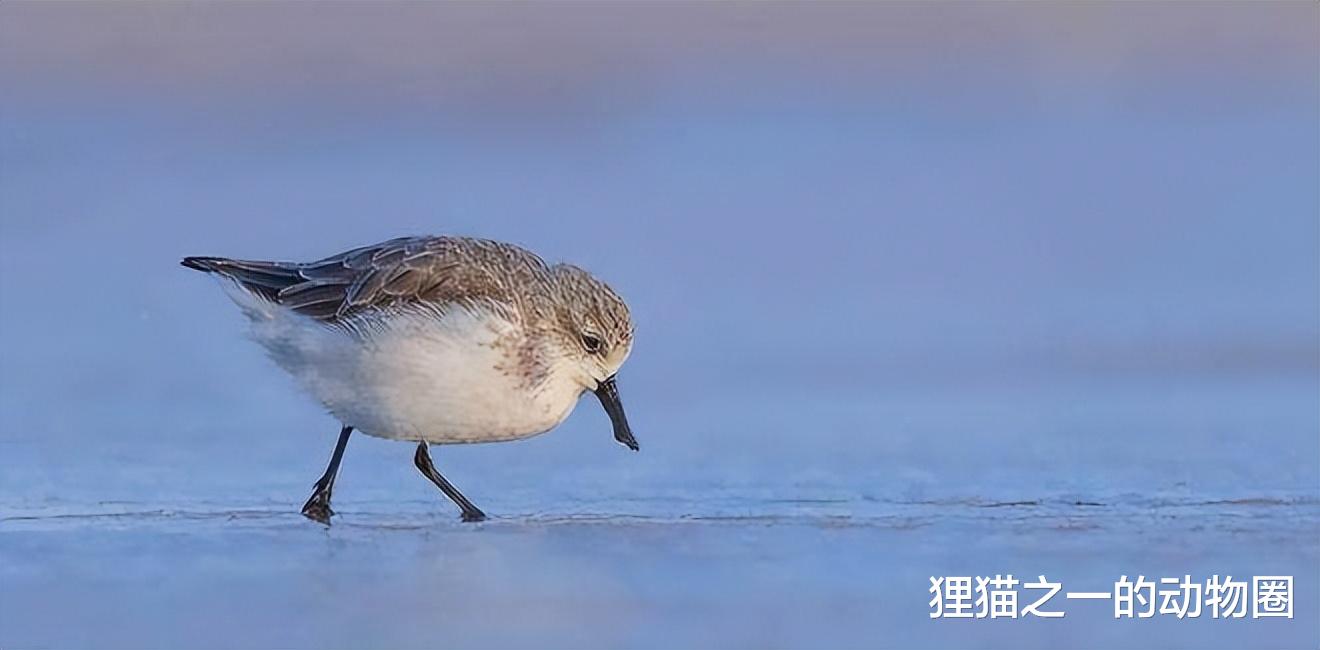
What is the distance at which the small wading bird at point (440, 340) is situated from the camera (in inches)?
261

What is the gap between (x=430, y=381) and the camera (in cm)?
662

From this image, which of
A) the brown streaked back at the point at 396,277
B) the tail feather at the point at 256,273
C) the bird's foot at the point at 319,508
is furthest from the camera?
the tail feather at the point at 256,273

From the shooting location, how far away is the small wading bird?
6637mm

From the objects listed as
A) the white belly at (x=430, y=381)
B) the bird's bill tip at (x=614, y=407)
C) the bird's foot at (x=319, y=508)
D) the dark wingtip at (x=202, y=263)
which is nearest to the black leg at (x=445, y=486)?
the white belly at (x=430, y=381)

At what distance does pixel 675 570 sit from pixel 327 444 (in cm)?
199

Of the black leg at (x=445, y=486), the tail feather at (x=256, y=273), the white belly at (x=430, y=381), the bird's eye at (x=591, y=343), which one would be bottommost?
the black leg at (x=445, y=486)

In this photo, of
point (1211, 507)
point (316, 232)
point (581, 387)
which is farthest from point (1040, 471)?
point (316, 232)

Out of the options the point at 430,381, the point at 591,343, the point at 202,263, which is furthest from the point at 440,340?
the point at 202,263

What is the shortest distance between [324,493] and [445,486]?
0.33 m

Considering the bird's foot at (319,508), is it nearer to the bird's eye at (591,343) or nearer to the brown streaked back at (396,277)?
the brown streaked back at (396,277)

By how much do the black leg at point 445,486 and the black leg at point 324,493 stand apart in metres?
0.21

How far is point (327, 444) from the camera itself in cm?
775

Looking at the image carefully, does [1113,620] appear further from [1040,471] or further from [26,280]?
[26,280]

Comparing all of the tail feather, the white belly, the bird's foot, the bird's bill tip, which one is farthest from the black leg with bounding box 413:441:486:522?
the tail feather
